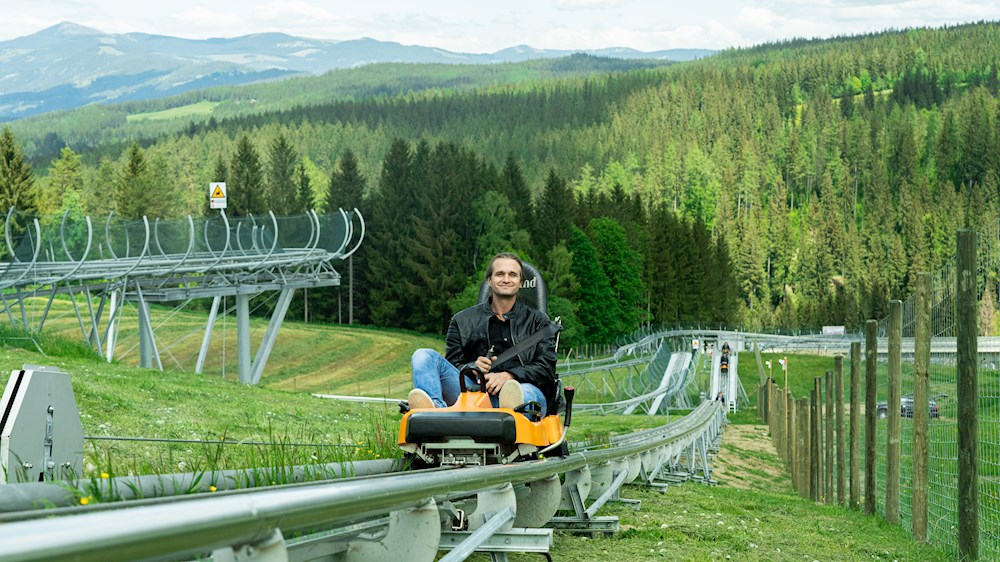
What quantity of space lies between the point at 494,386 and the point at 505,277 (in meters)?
0.81

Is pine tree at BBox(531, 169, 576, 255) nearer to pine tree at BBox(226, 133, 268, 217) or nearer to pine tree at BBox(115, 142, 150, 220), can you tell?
pine tree at BBox(226, 133, 268, 217)

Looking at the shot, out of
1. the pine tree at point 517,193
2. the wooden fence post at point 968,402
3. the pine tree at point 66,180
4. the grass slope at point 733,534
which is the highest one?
the pine tree at point 66,180

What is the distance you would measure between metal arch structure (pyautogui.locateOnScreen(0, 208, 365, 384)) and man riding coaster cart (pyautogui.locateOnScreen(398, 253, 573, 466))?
73.4ft

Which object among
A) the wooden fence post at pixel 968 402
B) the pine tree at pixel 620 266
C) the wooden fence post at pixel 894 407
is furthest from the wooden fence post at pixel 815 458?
the pine tree at pixel 620 266

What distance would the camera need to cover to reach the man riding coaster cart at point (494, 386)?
7742mm

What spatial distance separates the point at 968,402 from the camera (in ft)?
32.4

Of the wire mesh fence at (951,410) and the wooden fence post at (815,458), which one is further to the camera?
the wooden fence post at (815,458)

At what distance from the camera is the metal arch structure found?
32.2 m

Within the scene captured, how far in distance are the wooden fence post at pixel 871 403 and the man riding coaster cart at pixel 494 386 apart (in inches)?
239

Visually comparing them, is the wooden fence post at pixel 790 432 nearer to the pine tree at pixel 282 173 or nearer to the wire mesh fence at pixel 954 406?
the wire mesh fence at pixel 954 406

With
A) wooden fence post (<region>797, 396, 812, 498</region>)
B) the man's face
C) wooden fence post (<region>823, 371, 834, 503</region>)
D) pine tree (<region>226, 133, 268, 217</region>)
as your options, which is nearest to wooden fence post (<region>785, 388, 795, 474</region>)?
wooden fence post (<region>797, 396, 812, 498</region>)

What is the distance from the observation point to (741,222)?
196000 mm

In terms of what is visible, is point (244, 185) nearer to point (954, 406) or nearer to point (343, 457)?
point (954, 406)

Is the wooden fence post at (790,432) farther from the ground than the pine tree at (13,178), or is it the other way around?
the pine tree at (13,178)
